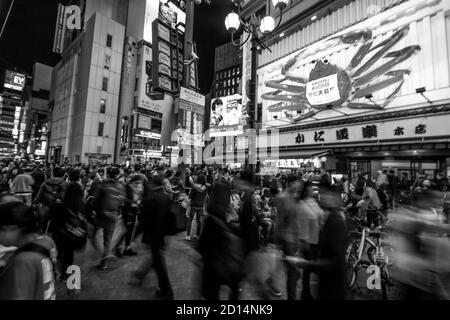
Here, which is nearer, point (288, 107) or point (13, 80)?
point (288, 107)

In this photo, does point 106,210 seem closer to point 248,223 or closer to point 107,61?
point 248,223

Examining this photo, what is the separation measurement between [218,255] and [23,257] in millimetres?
1835

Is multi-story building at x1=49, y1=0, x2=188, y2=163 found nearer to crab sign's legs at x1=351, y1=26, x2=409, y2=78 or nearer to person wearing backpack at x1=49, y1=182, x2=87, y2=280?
crab sign's legs at x1=351, y1=26, x2=409, y2=78

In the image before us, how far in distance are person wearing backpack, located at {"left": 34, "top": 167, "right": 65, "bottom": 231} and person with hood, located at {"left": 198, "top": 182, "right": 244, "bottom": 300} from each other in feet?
12.4

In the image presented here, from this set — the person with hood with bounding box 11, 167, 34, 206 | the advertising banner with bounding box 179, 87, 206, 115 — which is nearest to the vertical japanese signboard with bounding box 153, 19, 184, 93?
the advertising banner with bounding box 179, 87, 206, 115

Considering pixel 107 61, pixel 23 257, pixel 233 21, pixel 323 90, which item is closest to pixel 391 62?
pixel 323 90

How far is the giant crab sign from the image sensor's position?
571 inches

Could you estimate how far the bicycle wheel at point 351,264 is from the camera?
423 centimetres

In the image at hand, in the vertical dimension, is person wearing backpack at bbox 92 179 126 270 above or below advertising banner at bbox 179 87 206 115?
below

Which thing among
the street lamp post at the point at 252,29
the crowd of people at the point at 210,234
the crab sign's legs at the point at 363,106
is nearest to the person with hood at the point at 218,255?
the crowd of people at the point at 210,234

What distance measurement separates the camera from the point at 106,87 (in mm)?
34312

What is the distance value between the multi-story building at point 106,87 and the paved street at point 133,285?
27807 millimetres

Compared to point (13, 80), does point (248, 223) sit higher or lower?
lower

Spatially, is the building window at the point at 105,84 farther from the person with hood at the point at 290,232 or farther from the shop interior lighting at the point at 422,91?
the person with hood at the point at 290,232
